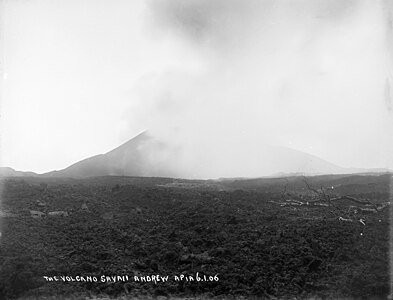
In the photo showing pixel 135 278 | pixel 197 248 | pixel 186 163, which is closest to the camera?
pixel 135 278

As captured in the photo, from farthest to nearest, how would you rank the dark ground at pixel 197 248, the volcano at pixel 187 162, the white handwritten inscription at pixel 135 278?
the volcano at pixel 187 162 < the white handwritten inscription at pixel 135 278 < the dark ground at pixel 197 248

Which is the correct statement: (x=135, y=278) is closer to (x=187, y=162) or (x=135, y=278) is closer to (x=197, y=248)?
(x=197, y=248)

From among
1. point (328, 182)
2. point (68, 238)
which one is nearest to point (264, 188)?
point (328, 182)

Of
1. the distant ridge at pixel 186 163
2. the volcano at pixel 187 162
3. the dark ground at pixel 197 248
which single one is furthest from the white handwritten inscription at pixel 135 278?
the volcano at pixel 187 162

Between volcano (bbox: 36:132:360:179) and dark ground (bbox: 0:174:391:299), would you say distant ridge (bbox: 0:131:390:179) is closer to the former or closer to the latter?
volcano (bbox: 36:132:360:179)

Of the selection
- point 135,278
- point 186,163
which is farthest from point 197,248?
point 186,163

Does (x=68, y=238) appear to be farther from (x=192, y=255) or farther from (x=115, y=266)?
(x=192, y=255)

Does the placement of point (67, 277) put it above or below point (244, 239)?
below

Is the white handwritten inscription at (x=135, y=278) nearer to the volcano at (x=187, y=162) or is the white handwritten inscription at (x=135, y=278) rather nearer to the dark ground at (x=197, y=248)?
the dark ground at (x=197, y=248)

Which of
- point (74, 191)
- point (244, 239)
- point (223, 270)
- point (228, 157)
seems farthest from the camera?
point (228, 157)
